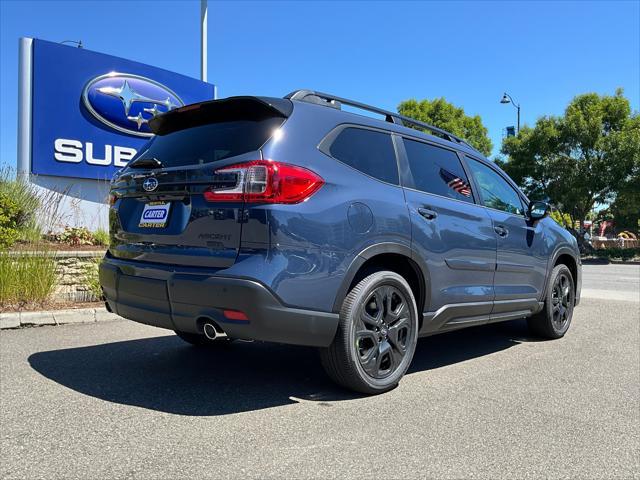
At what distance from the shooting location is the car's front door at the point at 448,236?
4.02 meters

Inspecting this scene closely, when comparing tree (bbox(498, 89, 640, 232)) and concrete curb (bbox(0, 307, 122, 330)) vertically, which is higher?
tree (bbox(498, 89, 640, 232))

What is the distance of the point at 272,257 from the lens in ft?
10.2

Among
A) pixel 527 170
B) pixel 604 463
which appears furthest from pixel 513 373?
pixel 527 170

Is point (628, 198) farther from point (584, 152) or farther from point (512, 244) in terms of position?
point (512, 244)

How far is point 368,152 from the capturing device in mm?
3855

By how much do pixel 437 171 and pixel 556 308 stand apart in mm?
2474

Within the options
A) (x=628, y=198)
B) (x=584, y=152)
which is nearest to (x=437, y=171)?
(x=628, y=198)

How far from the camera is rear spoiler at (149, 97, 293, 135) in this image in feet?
11.4

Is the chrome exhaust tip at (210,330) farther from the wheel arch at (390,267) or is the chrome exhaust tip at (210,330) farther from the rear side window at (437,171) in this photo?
the rear side window at (437,171)

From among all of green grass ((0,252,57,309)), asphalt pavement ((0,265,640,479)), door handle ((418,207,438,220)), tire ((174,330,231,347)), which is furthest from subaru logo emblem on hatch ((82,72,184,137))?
door handle ((418,207,438,220))

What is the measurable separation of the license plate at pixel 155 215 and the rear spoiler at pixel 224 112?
2.17 ft

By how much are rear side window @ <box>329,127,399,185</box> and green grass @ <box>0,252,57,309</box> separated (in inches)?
188

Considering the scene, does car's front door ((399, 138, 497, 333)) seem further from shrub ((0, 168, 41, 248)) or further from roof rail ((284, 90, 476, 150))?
shrub ((0, 168, 41, 248))

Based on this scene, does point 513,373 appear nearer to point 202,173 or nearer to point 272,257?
point 272,257
